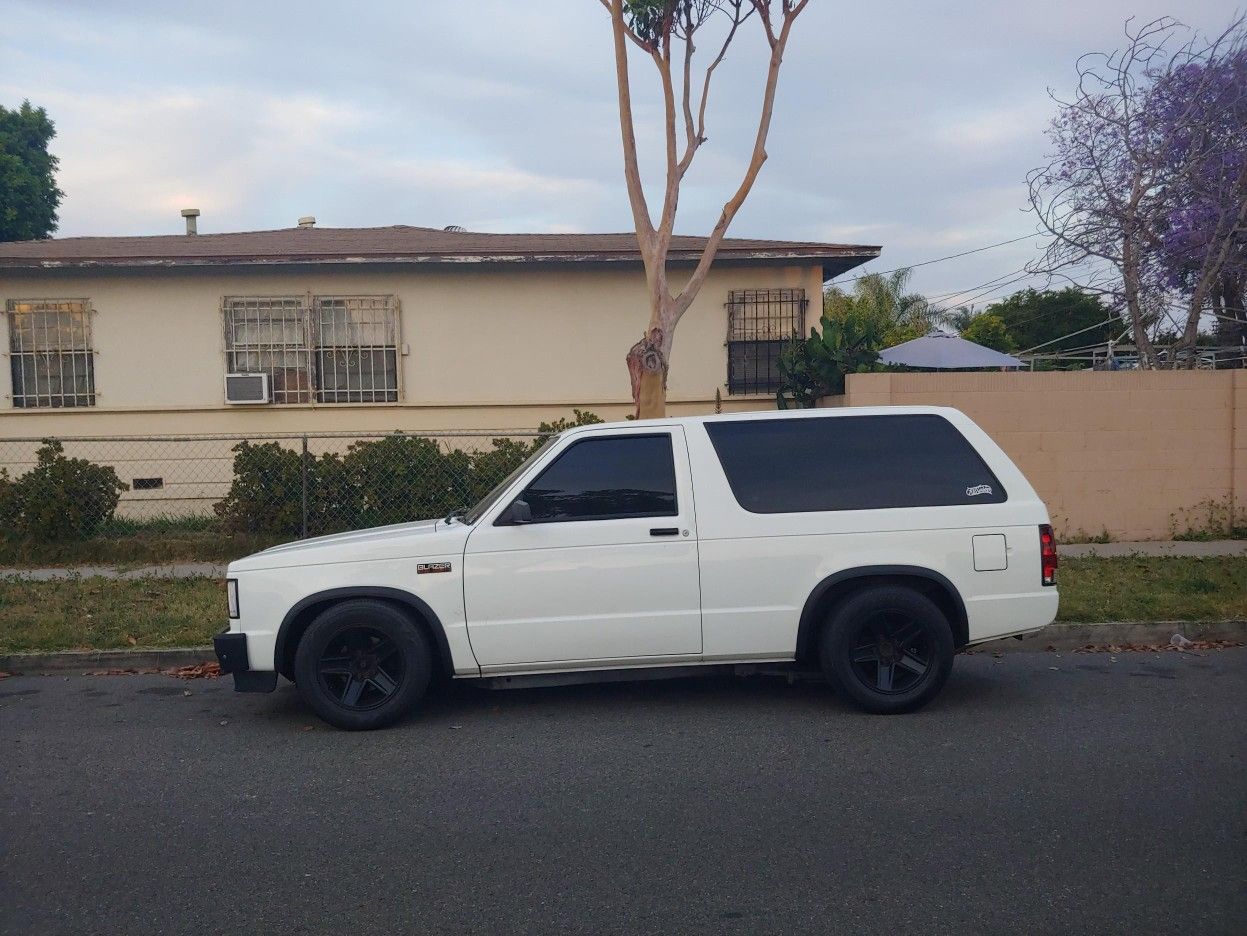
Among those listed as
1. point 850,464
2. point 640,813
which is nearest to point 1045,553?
point 850,464

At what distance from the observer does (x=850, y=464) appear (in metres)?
7.09

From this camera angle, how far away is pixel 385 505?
12.6 m

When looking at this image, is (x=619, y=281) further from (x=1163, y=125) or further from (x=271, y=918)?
(x=271, y=918)

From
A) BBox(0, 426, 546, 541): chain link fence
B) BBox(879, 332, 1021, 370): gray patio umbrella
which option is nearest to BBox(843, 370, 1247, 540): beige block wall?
BBox(0, 426, 546, 541): chain link fence

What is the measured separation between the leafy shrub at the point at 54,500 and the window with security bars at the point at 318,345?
10.1ft

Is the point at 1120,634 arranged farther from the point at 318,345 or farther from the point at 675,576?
the point at 318,345

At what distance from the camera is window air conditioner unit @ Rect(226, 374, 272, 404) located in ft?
49.7

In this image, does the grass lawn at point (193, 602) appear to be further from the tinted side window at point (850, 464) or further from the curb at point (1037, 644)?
the tinted side window at point (850, 464)

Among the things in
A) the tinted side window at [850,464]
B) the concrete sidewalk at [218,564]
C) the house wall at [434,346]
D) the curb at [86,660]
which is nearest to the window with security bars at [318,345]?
the house wall at [434,346]

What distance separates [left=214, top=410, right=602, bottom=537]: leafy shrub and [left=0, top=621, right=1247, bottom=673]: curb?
12.9ft

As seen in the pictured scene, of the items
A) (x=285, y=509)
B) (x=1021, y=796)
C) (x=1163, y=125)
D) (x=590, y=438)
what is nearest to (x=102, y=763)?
(x=590, y=438)

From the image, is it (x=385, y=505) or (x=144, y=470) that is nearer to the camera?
(x=385, y=505)

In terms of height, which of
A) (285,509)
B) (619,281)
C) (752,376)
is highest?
(619,281)

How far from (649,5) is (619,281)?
353 centimetres
